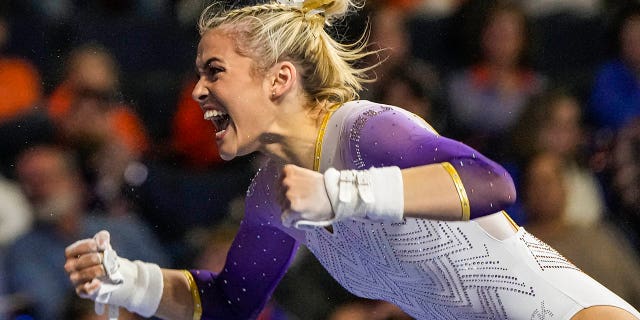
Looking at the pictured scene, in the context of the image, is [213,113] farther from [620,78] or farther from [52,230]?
[620,78]

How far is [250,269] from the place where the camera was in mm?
Result: 2477

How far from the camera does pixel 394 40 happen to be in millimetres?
3852

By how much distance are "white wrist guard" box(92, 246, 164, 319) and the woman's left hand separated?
66 cm

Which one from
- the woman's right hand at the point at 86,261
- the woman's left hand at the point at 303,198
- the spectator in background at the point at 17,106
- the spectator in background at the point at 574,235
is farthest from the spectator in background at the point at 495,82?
the woman's left hand at the point at 303,198

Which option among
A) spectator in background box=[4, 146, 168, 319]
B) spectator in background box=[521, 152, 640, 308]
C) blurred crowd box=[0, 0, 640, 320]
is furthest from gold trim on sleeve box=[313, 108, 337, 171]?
spectator in background box=[521, 152, 640, 308]

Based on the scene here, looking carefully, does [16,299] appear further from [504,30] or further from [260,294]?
[504,30]

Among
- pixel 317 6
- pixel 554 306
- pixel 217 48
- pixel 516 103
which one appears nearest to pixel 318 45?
pixel 317 6

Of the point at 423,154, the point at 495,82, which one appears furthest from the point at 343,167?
the point at 495,82

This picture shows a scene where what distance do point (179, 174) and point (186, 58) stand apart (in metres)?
0.53

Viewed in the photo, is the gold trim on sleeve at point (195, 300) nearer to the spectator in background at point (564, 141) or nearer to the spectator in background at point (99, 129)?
the spectator in background at point (99, 129)

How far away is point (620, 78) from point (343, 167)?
7.76 ft

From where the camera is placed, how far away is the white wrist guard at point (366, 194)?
1733mm

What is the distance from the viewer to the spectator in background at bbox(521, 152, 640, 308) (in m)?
3.54

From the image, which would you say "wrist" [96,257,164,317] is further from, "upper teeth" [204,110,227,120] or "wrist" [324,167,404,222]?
"wrist" [324,167,404,222]
